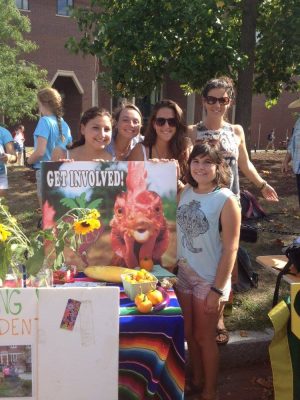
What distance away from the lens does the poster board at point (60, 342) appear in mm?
1838

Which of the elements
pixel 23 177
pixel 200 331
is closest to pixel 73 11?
pixel 23 177

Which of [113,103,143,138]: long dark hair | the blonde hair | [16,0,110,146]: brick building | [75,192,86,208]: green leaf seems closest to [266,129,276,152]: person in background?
[16,0,110,146]: brick building

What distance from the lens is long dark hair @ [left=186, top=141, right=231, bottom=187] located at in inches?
96.7

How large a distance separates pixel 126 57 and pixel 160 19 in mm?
749

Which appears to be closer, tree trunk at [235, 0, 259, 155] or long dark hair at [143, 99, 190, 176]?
long dark hair at [143, 99, 190, 176]

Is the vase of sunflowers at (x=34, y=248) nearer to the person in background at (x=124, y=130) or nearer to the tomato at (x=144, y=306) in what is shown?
the tomato at (x=144, y=306)

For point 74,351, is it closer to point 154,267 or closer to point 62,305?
point 62,305


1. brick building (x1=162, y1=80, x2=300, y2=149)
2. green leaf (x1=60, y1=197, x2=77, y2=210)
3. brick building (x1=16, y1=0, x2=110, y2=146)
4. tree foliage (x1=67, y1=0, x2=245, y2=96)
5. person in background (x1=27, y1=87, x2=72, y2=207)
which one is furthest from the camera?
brick building (x1=162, y1=80, x2=300, y2=149)

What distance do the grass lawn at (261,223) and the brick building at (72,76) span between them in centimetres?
1390

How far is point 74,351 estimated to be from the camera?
73.8 inches

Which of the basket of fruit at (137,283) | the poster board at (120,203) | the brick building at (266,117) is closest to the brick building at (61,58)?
the brick building at (266,117)

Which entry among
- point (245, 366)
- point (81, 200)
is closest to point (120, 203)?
point (81, 200)

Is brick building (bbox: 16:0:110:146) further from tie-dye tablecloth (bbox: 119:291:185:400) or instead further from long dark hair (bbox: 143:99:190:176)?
tie-dye tablecloth (bbox: 119:291:185:400)

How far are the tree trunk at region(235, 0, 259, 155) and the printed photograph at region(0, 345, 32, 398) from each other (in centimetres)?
713
